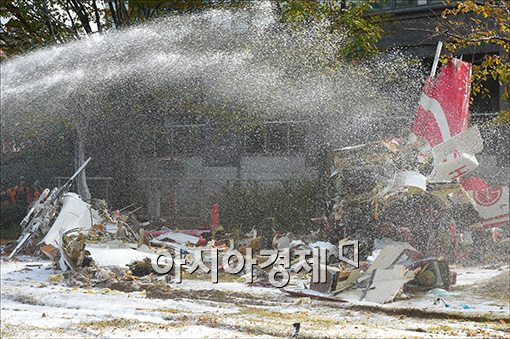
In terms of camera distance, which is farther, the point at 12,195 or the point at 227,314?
the point at 12,195

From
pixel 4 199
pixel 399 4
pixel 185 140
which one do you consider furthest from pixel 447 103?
pixel 399 4

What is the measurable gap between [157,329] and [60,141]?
454 inches

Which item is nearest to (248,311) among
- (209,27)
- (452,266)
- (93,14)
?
(452,266)

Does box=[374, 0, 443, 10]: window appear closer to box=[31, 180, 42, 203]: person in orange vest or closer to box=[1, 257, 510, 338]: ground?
box=[31, 180, 42, 203]: person in orange vest

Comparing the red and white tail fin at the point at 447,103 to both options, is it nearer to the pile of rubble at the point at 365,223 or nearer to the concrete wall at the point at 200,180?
the pile of rubble at the point at 365,223

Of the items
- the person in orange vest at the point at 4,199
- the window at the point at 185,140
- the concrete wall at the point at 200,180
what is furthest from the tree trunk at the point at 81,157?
the window at the point at 185,140

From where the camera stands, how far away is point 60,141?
17672 mm

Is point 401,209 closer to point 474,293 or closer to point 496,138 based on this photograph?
point 474,293

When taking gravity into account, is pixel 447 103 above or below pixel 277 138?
above

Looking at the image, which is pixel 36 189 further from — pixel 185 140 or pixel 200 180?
pixel 200 180

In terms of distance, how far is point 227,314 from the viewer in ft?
24.8

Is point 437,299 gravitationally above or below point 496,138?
below

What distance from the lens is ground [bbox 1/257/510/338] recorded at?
6.77 metres

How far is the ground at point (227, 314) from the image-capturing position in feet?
22.2
